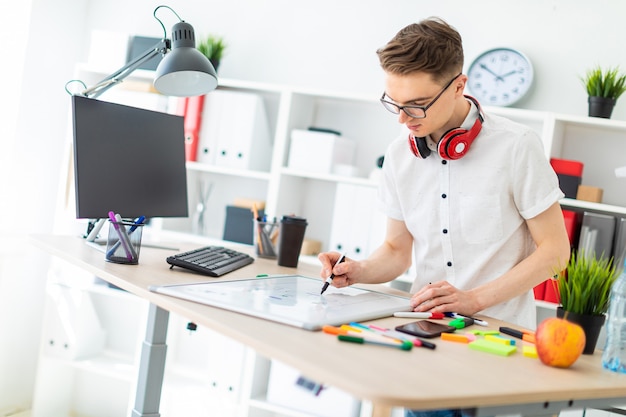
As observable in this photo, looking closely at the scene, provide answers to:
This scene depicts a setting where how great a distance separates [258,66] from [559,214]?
2.18 m

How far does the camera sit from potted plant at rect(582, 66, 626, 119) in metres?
2.86

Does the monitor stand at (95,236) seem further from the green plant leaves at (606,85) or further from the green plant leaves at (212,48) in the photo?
the green plant leaves at (606,85)

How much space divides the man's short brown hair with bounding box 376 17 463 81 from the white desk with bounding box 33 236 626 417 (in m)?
0.62

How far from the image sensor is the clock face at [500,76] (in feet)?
10.2

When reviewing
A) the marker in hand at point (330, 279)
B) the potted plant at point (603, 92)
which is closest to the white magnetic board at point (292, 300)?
the marker in hand at point (330, 279)

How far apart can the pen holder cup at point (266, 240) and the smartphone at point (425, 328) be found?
3.10 ft

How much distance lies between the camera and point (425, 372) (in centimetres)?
111

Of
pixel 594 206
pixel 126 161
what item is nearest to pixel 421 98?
pixel 126 161

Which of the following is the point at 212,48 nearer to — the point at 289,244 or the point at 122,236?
the point at 289,244

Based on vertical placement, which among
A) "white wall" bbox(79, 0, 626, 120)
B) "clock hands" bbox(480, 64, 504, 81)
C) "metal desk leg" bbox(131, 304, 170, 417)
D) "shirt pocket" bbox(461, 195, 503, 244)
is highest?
"white wall" bbox(79, 0, 626, 120)

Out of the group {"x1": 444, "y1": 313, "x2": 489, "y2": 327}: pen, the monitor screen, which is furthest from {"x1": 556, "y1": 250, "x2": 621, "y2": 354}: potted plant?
the monitor screen

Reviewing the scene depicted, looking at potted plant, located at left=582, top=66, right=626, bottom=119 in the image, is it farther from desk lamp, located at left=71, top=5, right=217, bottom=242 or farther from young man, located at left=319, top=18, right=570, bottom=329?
desk lamp, located at left=71, top=5, right=217, bottom=242

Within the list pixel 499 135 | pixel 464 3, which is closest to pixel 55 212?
pixel 464 3

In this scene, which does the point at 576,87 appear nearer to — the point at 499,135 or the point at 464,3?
the point at 464,3
